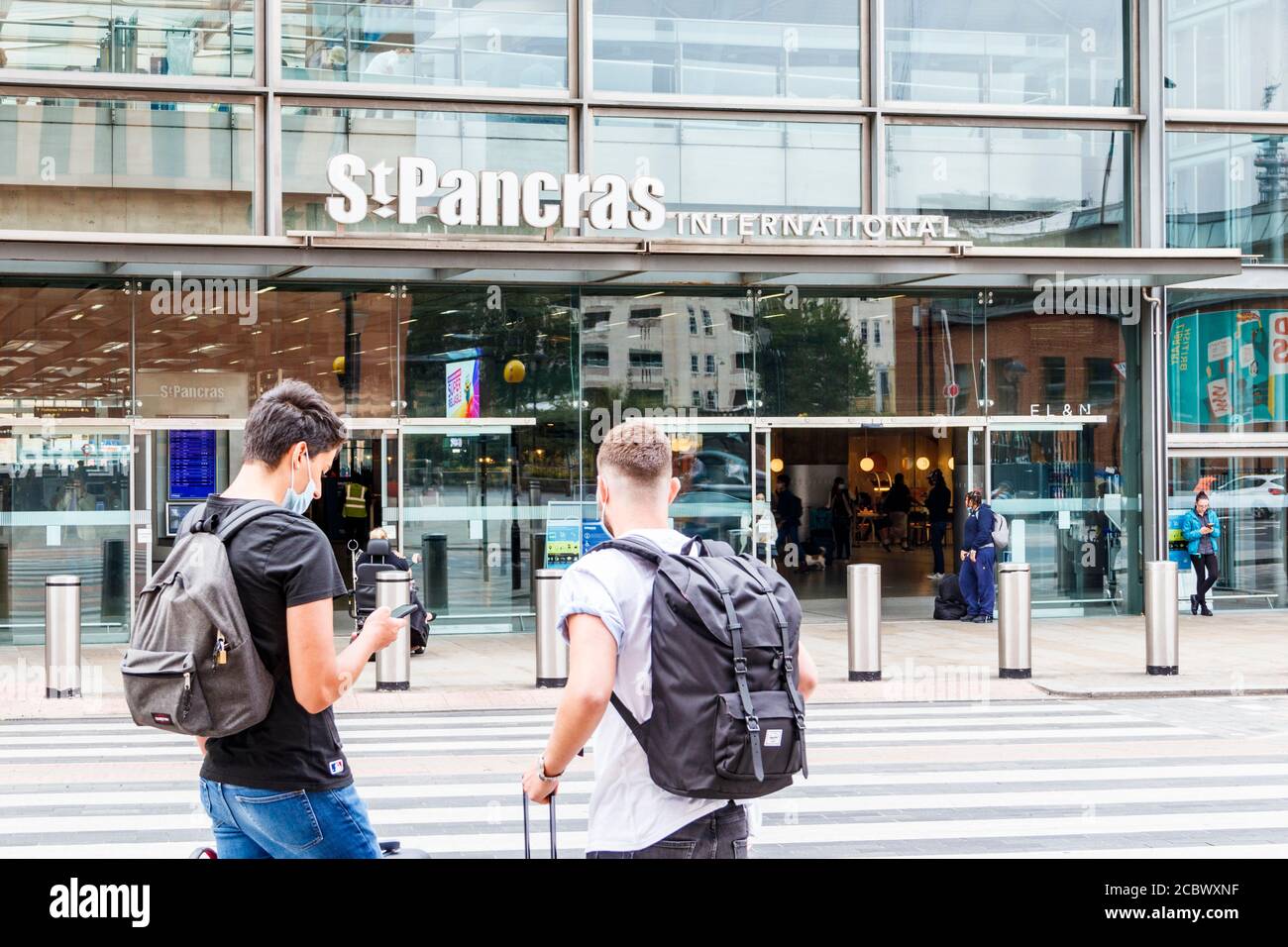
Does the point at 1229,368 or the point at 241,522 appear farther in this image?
the point at 1229,368

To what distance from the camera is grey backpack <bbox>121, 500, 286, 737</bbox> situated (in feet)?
11.6

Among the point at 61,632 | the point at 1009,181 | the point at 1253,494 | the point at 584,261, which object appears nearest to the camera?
the point at 61,632

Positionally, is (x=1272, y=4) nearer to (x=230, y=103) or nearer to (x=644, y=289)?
(x=644, y=289)

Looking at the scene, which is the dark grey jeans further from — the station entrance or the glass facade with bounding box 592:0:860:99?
the glass facade with bounding box 592:0:860:99

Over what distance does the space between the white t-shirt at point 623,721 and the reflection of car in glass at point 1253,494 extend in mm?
20194

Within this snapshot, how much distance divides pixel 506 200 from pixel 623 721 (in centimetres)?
1539

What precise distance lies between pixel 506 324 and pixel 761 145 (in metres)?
4.24

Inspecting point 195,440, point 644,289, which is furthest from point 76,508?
point 644,289

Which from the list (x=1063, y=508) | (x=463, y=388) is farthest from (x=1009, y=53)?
(x=463, y=388)

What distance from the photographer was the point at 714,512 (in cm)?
2084

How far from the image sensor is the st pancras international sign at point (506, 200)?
18.2 meters

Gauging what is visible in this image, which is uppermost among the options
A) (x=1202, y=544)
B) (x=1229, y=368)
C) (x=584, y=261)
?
(x=584, y=261)

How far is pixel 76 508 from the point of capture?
1888cm

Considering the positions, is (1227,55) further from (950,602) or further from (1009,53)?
(950,602)
